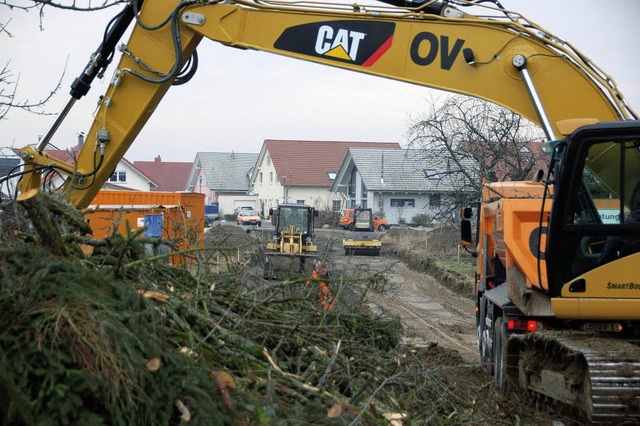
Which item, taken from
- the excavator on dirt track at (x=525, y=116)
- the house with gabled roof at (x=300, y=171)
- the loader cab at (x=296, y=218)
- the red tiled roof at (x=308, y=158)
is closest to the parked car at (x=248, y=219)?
the house with gabled roof at (x=300, y=171)

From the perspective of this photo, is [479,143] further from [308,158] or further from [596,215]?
[308,158]

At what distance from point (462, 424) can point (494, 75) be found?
11.9 ft

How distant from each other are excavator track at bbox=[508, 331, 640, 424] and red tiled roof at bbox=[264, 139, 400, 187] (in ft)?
200

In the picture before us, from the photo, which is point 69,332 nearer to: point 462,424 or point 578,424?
point 462,424

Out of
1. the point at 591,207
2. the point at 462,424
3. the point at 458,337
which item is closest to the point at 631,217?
the point at 591,207

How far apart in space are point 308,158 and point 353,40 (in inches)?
2533

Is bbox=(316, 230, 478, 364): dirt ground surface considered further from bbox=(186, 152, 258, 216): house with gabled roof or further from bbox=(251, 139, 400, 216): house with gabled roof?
bbox=(186, 152, 258, 216): house with gabled roof

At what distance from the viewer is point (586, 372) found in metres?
6.80

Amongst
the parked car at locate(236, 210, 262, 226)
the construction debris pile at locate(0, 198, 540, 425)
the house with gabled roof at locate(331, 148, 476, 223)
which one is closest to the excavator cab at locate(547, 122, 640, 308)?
the construction debris pile at locate(0, 198, 540, 425)

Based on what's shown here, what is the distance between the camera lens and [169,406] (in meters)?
3.66

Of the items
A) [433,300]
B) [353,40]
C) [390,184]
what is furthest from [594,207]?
[390,184]

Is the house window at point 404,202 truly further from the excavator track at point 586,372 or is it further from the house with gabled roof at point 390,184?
the excavator track at point 586,372

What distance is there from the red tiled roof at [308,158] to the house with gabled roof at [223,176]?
21.4 ft

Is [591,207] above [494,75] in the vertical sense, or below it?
below
